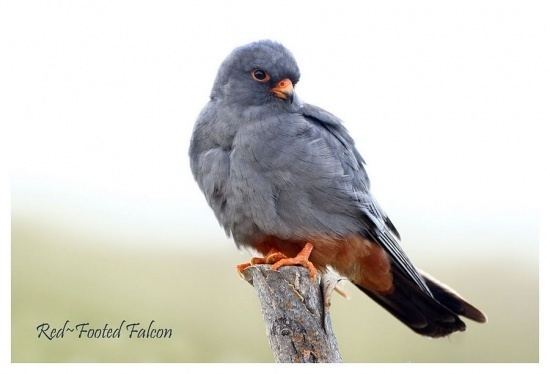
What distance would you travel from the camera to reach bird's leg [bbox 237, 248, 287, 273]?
519 centimetres

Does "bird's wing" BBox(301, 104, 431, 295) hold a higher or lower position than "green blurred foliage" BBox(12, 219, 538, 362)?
higher

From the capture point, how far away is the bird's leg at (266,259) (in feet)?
17.0

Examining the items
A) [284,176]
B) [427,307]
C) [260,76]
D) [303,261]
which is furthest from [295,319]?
[260,76]

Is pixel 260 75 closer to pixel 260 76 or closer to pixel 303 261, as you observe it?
pixel 260 76

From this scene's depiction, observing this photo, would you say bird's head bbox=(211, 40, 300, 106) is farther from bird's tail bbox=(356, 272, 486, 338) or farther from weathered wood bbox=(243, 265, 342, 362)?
bird's tail bbox=(356, 272, 486, 338)

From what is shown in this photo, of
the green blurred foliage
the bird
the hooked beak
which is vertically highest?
the hooked beak

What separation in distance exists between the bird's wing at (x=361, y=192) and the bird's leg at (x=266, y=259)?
1.89 feet

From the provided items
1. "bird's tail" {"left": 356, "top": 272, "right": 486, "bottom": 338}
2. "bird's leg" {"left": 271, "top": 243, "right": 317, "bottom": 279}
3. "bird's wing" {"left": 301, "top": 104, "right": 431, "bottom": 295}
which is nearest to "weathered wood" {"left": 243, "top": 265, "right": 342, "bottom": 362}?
"bird's leg" {"left": 271, "top": 243, "right": 317, "bottom": 279}

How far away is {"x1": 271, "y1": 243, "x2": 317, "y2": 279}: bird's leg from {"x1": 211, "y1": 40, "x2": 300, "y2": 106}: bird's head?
2.90 ft

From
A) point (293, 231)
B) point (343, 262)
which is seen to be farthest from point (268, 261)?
point (343, 262)

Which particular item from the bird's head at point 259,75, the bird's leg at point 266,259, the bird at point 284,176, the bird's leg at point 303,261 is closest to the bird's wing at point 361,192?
the bird at point 284,176

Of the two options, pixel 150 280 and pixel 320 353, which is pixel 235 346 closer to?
pixel 150 280

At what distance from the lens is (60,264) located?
6.50m

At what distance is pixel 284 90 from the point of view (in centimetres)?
529
